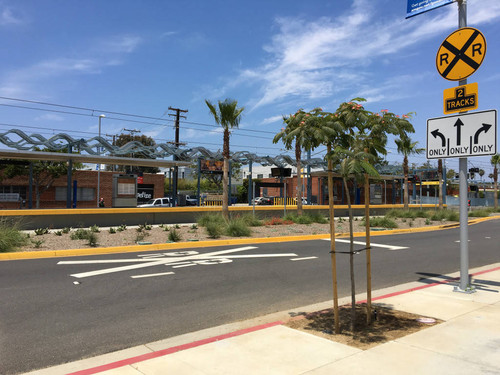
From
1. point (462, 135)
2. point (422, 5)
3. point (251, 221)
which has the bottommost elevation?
point (251, 221)

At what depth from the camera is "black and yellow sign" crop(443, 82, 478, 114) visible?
24.5 ft

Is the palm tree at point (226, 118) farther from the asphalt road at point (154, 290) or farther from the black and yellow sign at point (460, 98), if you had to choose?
the black and yellow sign at point (460, 98)

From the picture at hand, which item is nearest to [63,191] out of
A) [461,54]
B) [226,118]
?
[226,118]

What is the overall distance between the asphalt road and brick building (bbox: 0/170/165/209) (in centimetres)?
2758

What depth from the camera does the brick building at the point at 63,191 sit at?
37719 millimetres

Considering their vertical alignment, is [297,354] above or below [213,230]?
below

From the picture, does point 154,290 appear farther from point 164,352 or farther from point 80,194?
point 80,194

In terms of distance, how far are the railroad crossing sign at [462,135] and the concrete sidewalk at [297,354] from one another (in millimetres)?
2936

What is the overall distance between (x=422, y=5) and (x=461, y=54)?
1.19 meters

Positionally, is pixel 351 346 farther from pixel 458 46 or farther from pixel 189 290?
pixel 458 46

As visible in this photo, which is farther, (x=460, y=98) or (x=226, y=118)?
(x=226, y=118)

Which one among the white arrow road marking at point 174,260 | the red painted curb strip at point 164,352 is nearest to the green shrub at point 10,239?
the white arrow road marking at point 174,260

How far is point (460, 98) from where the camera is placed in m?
7.66

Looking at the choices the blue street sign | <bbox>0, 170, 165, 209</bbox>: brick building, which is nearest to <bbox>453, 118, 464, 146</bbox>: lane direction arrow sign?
the blue street sign
